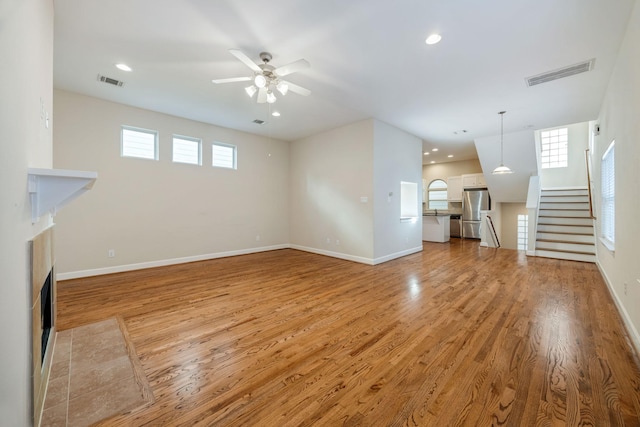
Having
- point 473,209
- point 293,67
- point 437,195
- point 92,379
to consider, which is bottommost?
point 92,379

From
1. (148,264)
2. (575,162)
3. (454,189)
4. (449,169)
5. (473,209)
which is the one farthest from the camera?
(449,169)

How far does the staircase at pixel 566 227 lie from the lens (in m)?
5.67

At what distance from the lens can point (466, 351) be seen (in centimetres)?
217

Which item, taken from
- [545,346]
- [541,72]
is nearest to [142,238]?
[545,346]

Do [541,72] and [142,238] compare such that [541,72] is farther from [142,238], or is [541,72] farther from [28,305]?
[142,238]

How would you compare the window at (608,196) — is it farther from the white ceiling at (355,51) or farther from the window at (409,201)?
the window at (409,201)

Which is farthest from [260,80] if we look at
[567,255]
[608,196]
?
[567,255]

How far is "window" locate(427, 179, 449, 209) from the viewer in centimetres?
1016

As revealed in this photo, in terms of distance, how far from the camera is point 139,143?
5000 mm

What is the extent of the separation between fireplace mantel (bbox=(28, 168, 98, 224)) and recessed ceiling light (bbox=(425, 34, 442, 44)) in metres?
3.27

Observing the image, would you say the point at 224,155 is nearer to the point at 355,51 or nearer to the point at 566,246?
the point at 355,51

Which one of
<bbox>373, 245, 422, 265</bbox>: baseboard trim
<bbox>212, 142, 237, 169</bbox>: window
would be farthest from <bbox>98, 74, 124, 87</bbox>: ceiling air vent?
<bbox>373, 245, 422, 265</bbox>: baseboard trim

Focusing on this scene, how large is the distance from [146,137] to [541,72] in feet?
22.3

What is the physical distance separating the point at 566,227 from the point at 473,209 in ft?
9.14
